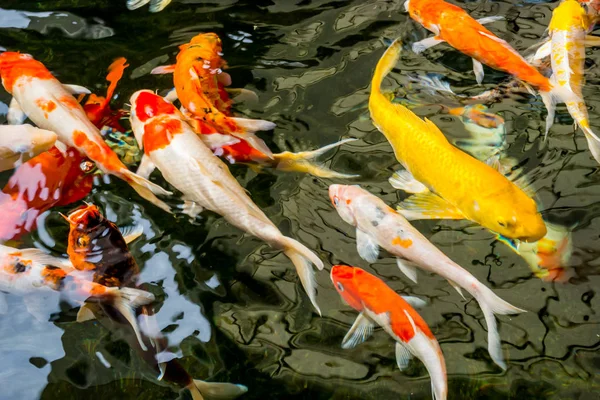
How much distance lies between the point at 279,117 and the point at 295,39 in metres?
0.90

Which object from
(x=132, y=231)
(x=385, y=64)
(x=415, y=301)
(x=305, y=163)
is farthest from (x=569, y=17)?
(x=132, y=231)

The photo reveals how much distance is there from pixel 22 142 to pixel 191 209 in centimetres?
103

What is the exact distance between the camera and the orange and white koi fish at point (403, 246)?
9.02 feet

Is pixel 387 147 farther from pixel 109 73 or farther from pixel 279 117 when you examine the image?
pixel 109 73

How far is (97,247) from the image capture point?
2809mm

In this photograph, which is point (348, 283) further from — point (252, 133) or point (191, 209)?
point (252, 133)

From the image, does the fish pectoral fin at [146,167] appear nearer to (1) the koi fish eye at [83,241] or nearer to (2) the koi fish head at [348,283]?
(1) the koi fish eye at [83,241]

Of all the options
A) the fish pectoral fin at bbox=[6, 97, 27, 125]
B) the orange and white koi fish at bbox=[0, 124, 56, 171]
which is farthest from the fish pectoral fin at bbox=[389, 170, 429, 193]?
the fish pectoral fin at bbox=[6, 97, 27, 125]

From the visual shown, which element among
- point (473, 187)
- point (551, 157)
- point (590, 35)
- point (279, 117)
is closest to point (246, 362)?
point (473, 187)

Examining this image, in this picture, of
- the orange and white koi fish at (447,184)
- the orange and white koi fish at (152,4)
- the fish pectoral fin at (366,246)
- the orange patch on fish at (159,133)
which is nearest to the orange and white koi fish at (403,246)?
the fish pectoral fin at (366,246)

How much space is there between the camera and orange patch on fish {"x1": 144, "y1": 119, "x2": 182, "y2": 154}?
3.31 meters

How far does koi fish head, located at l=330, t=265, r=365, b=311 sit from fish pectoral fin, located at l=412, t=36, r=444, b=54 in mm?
1950

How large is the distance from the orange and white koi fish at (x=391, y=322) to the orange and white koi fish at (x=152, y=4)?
9.93 ft

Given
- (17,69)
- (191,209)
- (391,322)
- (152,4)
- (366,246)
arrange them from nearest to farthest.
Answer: (391,322)
(366,246)
(191,209)
(17,69)
(152,4)
